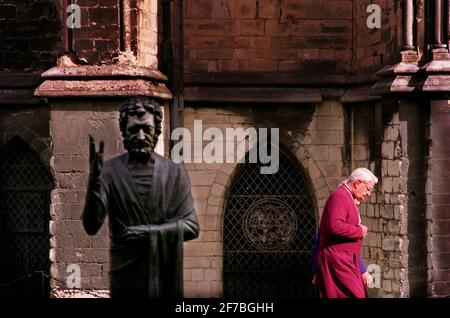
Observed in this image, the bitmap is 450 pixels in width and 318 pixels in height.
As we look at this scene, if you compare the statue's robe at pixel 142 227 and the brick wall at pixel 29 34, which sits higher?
the brick wall at pixel 29 34

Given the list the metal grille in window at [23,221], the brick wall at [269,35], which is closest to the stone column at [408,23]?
the brick wall at [269,35]

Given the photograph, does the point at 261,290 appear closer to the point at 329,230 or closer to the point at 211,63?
the point at 211,63

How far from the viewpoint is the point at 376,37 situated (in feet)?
54.1

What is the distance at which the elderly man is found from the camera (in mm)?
11984

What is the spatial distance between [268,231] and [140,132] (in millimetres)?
8791

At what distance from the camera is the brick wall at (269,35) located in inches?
688

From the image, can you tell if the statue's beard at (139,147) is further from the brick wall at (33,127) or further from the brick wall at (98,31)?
the brick wall at (33,127)

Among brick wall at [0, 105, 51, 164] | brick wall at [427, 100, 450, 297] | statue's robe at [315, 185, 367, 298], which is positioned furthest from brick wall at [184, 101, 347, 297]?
statue's robe at [315, 185, 367, 298]

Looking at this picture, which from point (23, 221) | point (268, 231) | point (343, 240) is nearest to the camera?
point (343, 240)

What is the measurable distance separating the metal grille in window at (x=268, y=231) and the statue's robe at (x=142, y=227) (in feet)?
28.3

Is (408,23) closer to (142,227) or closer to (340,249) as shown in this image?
(340,249)

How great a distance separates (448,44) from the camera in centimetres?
1504

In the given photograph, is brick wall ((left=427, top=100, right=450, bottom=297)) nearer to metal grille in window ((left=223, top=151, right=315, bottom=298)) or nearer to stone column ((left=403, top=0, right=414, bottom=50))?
stone column ((left=403, top=0, right=414, bottom=50))

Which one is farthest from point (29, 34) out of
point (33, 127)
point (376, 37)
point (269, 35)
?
point (376, 37)
